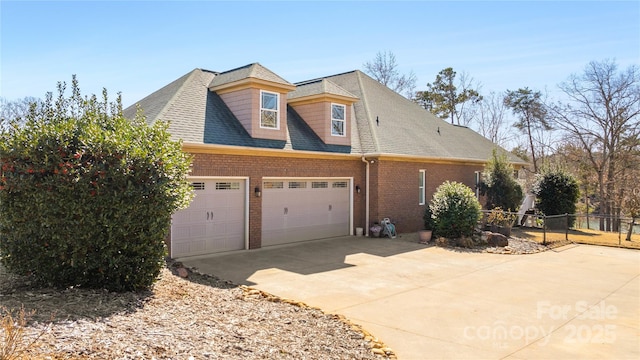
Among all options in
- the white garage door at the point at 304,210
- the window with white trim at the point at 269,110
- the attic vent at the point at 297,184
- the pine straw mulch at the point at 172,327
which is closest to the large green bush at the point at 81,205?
the pine straw mulch at the point at 172,327

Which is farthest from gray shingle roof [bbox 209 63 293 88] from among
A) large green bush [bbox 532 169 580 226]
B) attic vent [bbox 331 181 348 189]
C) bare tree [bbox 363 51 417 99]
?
bare tree [bbox 363 51 417 99]

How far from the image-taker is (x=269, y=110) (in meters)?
14.9

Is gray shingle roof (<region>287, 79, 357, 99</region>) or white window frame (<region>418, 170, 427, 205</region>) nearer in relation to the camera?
gray shingle roof (<region>287, 79, 357, 99</region>)

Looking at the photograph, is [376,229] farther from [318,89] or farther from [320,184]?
[318,89]

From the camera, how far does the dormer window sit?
17.1 m

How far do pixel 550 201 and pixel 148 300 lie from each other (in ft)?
69.4

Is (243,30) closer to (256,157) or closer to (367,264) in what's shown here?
(256,157)

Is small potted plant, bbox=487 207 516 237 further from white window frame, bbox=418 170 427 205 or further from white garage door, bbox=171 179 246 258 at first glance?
white garage door, bbox=171 179 246 258

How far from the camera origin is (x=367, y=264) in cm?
1196

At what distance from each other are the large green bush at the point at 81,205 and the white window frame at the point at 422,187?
13.6m

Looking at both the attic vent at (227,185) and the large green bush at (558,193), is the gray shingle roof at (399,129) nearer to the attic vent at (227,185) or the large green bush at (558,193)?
the large green bush at (558,193)

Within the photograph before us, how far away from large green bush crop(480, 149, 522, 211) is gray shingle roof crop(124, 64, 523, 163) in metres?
1.34

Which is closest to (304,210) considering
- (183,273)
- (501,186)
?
(183,273)

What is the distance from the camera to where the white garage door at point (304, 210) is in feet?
47.4
